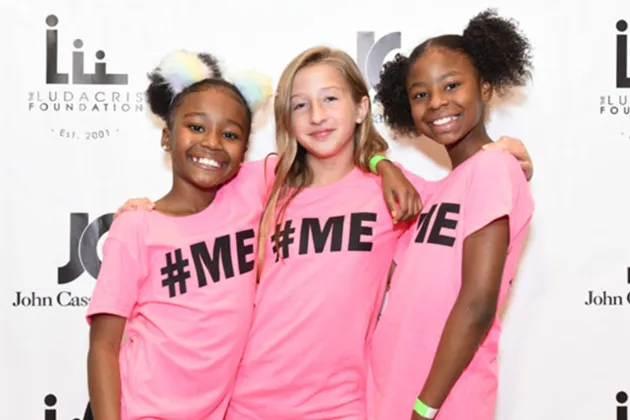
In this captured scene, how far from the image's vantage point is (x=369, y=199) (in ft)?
4.99

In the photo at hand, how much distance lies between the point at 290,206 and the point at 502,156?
1.62 ft

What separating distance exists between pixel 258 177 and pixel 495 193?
23.4 inches

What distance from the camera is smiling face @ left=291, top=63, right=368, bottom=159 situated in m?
1.55

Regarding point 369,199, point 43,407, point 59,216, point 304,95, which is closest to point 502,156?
point 369,199

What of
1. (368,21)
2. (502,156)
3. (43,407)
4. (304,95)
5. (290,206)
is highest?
(368,21)

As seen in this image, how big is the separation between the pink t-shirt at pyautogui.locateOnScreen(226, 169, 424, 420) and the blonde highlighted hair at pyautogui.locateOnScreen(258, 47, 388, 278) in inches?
3.5

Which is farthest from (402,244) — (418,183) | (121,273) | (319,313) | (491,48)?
(121,273)

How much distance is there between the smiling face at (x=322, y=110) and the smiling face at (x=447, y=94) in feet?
0.57

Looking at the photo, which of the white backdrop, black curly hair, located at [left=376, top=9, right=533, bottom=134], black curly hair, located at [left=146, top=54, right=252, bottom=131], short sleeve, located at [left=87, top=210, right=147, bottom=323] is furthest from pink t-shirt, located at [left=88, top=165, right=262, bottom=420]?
black curly hair, located at [left=376, top=9, right=533, bottom=134]

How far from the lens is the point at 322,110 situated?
5.07 feet

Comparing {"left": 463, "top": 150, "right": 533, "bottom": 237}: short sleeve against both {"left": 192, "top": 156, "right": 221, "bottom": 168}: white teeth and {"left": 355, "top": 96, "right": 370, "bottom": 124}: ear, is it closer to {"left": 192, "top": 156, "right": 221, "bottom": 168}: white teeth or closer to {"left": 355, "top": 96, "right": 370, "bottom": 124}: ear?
{"left": 355, "top": 96, "right": 370, "bottom": 124}: ear

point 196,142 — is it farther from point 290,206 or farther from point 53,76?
point 53,76

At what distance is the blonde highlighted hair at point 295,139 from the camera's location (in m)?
1.59

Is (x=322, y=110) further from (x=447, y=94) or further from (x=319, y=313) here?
(x=319, y=313)
